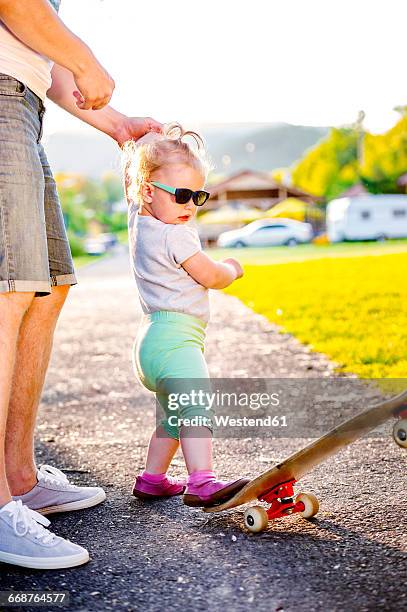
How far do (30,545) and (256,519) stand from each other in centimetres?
52

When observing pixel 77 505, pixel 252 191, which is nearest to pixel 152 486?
pixel 77 505

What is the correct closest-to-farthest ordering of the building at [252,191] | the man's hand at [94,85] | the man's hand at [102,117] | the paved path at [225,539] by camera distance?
1. the paved path at [225,539]
2. the man's hand at [94,85]
3. the man's hand at [102,117]
4. the building at [252,191]

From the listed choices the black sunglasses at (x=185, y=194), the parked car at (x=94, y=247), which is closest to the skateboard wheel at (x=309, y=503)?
the black sunglasses at (x=185, y=194)

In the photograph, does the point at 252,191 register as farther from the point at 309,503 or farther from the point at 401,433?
the point at 401,433

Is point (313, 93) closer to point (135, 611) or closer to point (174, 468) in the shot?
point (174, 468)

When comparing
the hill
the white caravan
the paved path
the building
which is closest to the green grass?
the paved path

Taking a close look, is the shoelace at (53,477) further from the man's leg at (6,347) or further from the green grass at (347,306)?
the green grass at (347,306)

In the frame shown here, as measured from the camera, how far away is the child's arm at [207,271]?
2.14 meters

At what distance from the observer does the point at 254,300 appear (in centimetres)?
893

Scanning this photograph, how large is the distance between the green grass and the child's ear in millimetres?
2144

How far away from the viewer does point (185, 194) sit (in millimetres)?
2148

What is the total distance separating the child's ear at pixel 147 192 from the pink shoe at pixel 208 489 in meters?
0.73

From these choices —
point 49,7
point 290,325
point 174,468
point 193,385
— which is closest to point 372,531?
point 193,385

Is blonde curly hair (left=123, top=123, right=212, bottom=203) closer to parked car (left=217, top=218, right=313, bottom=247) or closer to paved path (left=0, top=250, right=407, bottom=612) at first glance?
paved path (left=0, top=250, right=407, bottom=612)
